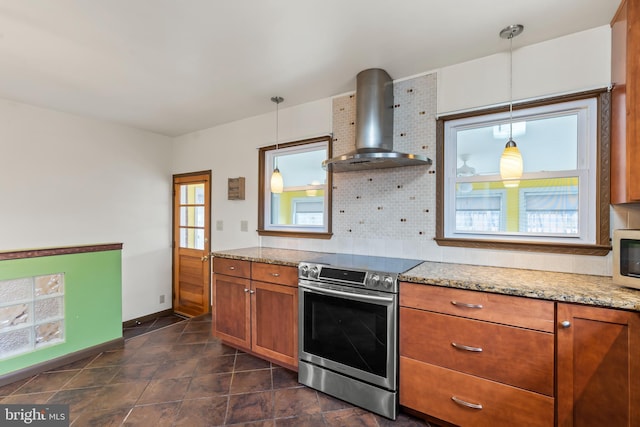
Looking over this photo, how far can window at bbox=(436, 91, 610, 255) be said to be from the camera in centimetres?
188

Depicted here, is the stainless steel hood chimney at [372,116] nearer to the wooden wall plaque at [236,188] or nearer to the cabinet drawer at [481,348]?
the cabinet drawer at [481,348]

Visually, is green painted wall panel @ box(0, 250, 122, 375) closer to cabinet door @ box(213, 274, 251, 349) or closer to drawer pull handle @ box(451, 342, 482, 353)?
cabinet door @ box(213, 274, 251, 349)

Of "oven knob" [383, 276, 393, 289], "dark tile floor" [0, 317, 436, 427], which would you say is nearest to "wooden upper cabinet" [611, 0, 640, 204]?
"oven knob" [383, 276, 393, 289]

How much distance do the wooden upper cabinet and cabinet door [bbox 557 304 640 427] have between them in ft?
2.32

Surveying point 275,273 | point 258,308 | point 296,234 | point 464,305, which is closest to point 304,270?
point 275,273

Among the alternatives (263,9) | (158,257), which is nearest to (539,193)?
(263,9)

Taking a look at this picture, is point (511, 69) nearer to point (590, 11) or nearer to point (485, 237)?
point (590, 11)

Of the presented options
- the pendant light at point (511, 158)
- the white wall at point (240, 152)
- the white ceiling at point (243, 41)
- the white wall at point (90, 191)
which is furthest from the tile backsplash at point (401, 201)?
the white wall at point (90, 191)

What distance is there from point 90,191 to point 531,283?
15.0 ft

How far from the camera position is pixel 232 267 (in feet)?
8.86

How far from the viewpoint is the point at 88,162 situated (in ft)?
11.7

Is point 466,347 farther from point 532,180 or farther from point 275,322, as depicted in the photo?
point 275,322

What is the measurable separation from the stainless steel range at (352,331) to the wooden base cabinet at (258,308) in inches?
5.5

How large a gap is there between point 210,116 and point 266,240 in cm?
171
